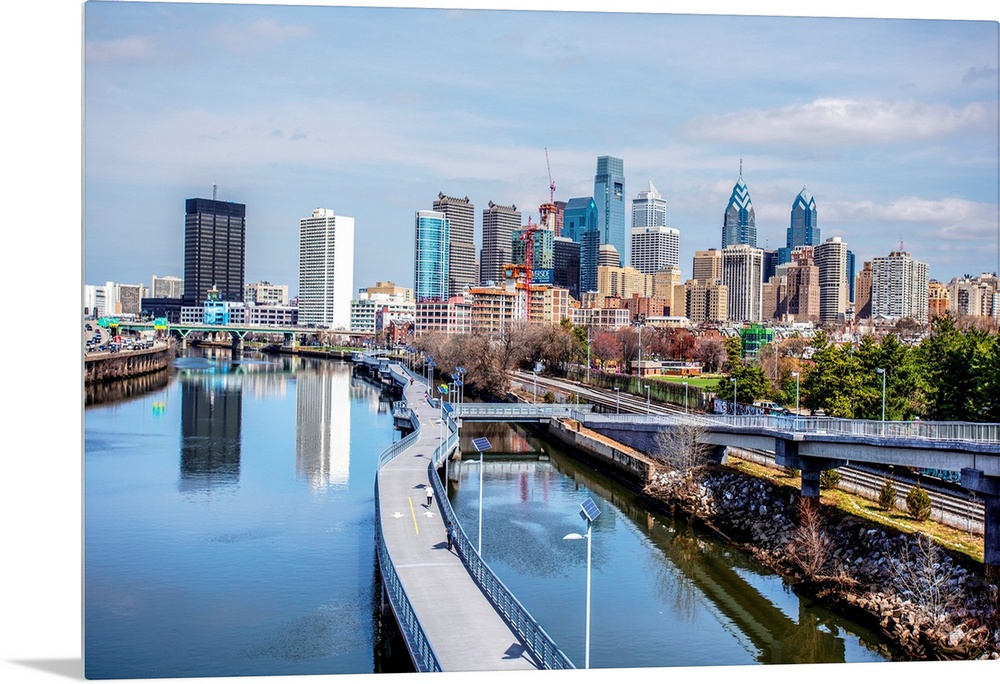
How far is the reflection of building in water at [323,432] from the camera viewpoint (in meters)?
30.0

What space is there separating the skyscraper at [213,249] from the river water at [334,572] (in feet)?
495

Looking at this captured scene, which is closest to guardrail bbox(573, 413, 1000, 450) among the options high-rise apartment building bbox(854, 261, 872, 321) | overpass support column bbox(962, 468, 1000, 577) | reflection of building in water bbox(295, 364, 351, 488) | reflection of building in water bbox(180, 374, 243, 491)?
overpass support column bbox(962, 468, 1000, 577)

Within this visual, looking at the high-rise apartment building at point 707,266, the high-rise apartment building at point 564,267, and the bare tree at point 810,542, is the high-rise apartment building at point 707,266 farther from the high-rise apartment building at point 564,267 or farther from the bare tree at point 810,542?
the bare tree at point 810,542

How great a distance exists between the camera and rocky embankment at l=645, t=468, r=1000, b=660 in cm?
1518

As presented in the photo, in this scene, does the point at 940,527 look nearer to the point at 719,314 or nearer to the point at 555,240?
the point at 719,314

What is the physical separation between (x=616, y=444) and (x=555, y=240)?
550 ft

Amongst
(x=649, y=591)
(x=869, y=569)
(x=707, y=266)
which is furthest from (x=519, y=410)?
(x=707, y=266)

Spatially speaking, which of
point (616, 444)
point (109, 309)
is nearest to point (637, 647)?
point (616, 444)

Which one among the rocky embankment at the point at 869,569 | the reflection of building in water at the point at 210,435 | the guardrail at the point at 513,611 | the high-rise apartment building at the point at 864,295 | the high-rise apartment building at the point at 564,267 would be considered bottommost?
the reflection of building in water at the point at 210,435

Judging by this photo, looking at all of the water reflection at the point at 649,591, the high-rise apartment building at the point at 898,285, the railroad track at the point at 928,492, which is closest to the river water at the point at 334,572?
the water reflection at the point at 649,591

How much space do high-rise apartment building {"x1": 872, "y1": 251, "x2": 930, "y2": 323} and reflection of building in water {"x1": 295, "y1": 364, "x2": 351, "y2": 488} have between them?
92679 mm

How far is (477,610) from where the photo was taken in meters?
14.0

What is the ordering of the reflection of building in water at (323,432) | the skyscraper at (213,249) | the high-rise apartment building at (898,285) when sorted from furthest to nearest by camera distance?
the skyscraper at (213,249) < the high-rise apartment building at (898,285) < the reflection of building in water at (323,432)

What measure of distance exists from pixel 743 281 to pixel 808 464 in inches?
5896
